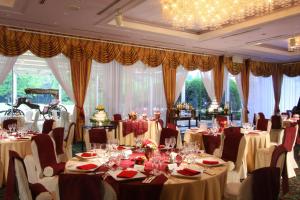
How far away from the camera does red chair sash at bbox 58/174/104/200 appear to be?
2131mm

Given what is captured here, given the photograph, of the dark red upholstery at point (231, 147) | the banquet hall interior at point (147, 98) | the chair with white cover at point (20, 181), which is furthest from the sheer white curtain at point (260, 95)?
the chair with white cover at point (20, 181)

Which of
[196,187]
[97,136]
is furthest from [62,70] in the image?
[196,187]

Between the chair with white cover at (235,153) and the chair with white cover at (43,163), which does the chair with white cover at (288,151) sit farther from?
the chair with white cover at (43,163)

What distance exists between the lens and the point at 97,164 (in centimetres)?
285

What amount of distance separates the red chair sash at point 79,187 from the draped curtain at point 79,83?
5812mm

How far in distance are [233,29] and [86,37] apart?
3.97 m

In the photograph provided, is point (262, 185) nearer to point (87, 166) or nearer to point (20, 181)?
point (87, 166)

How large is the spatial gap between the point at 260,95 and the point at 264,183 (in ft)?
35.4

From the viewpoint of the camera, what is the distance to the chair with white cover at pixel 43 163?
3262 millimetres

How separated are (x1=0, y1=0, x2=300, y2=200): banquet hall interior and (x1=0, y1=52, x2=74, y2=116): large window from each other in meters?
0.03

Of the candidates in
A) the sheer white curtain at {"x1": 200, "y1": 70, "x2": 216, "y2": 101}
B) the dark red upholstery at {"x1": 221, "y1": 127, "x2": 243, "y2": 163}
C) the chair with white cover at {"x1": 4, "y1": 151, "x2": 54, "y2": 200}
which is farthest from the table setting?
the sheer white curtain at {"x1": 200, "y1": 70, "x2": 216, "y2": 101}

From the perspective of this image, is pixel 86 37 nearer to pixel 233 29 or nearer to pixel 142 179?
pixel 233 29

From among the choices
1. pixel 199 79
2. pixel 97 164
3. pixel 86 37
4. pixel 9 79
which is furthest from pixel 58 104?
pixel 97 164

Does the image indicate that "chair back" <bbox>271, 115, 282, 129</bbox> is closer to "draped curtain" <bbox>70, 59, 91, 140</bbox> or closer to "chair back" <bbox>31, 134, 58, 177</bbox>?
"draped curtain" <bbox>70, 59, 91, 140</bbox>
